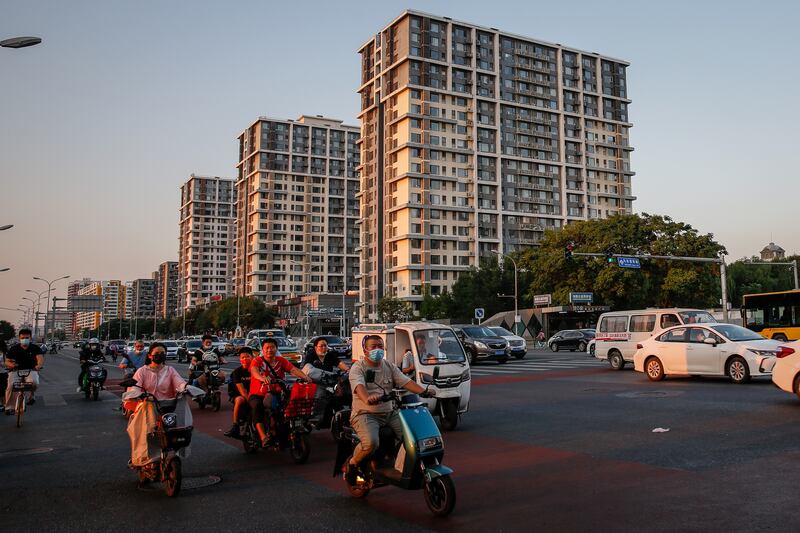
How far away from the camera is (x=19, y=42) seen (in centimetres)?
1286

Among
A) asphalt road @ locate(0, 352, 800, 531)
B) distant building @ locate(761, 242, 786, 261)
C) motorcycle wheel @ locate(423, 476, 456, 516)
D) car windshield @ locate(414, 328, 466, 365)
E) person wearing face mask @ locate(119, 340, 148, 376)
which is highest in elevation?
distant building @ locate(761, 242, 786, 261)

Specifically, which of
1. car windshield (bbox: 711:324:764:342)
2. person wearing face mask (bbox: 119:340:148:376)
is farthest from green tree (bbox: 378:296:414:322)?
person wearing face mask (bbox: 119:340:148:376)

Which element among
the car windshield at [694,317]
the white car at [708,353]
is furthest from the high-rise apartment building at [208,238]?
the white car at [708,353]

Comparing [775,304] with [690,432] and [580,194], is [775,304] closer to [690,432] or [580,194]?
[690,432]

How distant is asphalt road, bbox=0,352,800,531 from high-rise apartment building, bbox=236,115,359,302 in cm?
13418

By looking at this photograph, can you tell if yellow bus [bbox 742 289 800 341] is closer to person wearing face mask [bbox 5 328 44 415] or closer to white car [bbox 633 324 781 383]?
white car [bbox 633 324 781 383]

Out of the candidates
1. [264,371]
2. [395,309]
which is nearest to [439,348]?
[264,371]

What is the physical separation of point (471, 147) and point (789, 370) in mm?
93299

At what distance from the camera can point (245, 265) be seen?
5910 inches

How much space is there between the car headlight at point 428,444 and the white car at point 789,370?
909cm

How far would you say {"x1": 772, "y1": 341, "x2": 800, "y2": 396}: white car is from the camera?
1178cm

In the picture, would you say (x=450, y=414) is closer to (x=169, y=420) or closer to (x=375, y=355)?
(x=375, y=355)

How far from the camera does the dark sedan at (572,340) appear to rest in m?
43.5

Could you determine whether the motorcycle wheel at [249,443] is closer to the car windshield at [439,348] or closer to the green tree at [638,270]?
the car windshield at [439,348]
